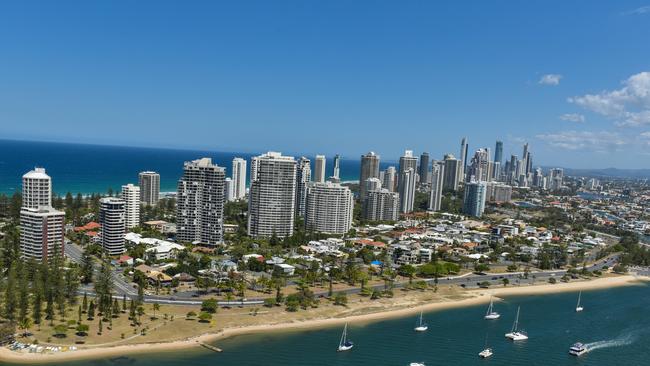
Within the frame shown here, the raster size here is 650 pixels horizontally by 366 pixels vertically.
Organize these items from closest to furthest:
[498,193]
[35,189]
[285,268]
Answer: [285,268] → [35,189] → [498,193]

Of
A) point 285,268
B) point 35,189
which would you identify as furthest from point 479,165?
point 35,189

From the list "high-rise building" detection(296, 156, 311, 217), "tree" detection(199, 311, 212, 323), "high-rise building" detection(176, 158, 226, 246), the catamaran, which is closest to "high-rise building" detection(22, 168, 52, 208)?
"high-rise building" detection(176, 158, 226, 246)

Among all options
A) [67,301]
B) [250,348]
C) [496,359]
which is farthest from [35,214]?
[496,359]

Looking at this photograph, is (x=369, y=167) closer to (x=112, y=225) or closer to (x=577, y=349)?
(x=112, y=225)

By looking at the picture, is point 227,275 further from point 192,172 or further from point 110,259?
point 192,172

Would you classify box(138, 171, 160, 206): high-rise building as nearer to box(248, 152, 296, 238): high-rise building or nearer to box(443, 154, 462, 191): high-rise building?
box(248, 152, 296, 238): high-rise building

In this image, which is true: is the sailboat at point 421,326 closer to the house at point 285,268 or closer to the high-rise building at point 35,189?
the house at point 285,268

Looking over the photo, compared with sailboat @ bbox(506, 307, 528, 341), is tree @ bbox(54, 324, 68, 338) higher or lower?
higher

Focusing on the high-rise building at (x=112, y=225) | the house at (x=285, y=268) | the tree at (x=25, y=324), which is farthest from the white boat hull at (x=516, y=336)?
the high-rise building at (x=112, y=225)
